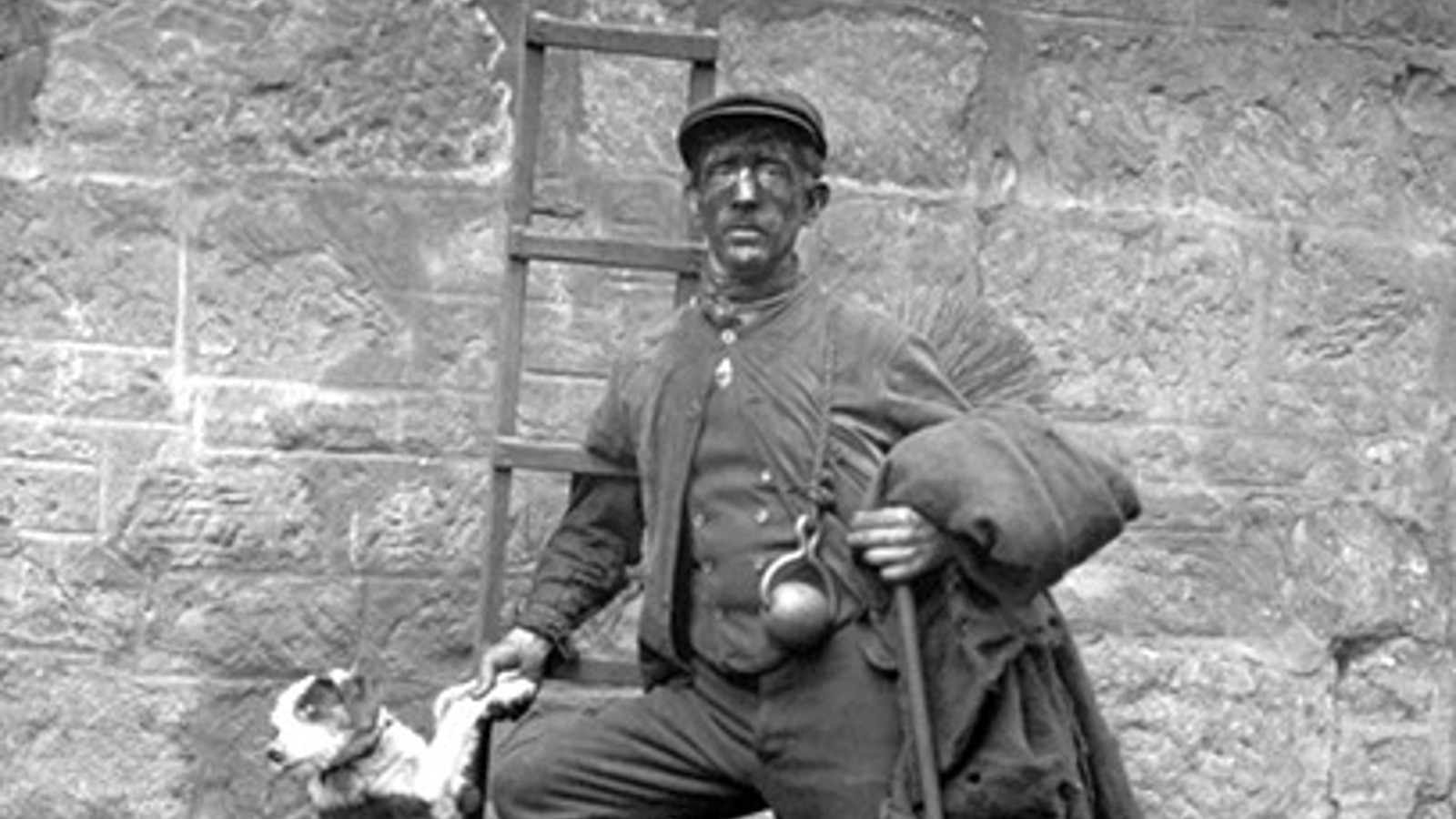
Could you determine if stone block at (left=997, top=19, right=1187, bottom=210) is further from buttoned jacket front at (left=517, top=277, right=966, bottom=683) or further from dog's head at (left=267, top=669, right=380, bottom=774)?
dog's head at (left=267, top=669, right=380, bottom=774)

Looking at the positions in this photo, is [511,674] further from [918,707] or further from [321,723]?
[918,707]

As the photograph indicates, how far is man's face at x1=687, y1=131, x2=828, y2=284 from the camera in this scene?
4.52m

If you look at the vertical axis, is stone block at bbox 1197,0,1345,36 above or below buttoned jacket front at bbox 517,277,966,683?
above

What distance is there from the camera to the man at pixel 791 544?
4316 millimetres

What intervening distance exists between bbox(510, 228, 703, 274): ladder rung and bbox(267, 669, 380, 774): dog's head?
744 millimetres

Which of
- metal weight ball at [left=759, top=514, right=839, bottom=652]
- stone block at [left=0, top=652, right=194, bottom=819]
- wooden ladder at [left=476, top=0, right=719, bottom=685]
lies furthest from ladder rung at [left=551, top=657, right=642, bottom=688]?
stone block at [left=0, top=652, right=194, bottom=819]

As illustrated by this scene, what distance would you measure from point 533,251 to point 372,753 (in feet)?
2.74

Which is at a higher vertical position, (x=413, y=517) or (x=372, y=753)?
(x=413, y=517)

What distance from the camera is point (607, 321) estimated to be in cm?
562

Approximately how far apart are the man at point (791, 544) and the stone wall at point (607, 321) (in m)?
0.91

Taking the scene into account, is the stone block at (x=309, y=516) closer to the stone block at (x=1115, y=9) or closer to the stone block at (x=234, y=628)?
the stone block at (x=234, y=628)

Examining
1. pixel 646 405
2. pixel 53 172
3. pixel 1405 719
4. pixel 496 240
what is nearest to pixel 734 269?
pixel 646 405

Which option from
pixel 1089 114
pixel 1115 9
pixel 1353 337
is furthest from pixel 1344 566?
pixel 1115 9

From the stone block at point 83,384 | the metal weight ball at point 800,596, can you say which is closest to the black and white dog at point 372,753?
the metal weight ball at point 800,596
